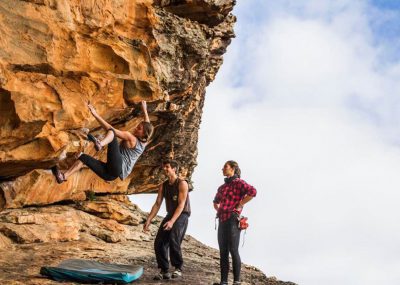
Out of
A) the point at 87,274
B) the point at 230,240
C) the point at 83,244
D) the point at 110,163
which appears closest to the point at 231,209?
the point at 230,240

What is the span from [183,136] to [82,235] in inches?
340

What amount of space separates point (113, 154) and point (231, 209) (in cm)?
293

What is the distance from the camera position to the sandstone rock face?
1155 centimetres

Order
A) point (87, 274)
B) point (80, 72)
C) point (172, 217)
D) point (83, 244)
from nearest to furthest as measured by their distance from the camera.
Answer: point (87, 274), point (172, 217), point (80, 72), point (83, 244)

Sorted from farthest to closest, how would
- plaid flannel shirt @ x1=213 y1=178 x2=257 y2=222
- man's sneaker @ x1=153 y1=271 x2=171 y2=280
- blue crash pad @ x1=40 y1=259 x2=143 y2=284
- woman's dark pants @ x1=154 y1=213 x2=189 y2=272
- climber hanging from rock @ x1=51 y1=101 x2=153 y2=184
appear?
woman's dark pants @ x1=154 y1=213 x2=189 y2=272, man's sneaker @ x1=153 y1=271 x2=171 y2=280, plaid flannel shirt @ x1=213 y1=178 x2=257 y2=222, climber hanging from rock @ x1=51 y1=101 x2=153 y2=184, blue crash pad @ x1=40 y1=259 x2=143 y2=284

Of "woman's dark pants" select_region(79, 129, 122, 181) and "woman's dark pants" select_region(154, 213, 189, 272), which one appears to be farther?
"woman's dark pants" select_region(154, 213, 189, 272)

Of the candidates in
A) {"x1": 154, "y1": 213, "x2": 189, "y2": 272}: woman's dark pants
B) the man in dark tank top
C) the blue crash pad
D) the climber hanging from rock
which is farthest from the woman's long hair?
the blue crash pad

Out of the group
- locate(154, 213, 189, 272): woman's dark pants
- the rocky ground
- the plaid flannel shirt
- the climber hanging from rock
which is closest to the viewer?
the climber hanging from rock

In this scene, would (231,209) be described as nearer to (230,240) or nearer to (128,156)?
(230,240)

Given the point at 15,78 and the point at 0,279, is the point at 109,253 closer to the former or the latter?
the point at 0,279

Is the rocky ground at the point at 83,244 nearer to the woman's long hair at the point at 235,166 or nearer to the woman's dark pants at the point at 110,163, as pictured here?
the woman's dark pants at the point at 110,163

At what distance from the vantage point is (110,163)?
10.9m

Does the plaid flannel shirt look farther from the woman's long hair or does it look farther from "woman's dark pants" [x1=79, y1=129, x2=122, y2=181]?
"woman's dark pants" [x1=79, y1=129, x2=122, y2=181]

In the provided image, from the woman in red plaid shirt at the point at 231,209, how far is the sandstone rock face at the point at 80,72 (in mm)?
4635
